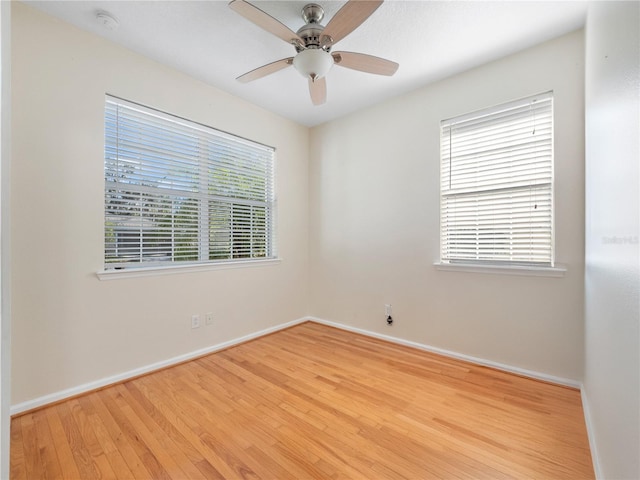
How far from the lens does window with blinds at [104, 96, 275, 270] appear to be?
226 cm

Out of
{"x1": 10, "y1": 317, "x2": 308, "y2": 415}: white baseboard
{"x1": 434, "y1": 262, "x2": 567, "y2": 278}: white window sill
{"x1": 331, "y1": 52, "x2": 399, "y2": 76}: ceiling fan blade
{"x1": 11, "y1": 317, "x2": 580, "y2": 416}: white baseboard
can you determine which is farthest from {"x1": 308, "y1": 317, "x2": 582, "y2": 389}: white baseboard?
{"x1": 331, "y1": 52, "x2": 399, "y2": 76}: ceiling fan blade

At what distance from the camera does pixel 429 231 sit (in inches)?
110

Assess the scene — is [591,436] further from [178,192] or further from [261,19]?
[178,192]

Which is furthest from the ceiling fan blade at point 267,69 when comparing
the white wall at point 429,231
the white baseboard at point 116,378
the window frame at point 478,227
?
the white baseboard at point 116,378

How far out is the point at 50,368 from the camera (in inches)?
75.5

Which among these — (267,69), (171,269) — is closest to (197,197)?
(171,269)

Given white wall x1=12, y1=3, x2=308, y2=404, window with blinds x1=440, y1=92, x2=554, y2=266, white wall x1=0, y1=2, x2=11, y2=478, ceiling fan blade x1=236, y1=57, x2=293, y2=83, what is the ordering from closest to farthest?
white wall x1=0, y1=2, x2=11, y2=478, white wall x1=12, y1=3, x2=308, y2=404, ceiling fan blade x1=236, y1=57, x2=293, y2=83, window with blinds x1=440, y1=92, x2=554, y2=266

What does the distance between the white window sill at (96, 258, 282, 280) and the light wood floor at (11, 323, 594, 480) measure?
2.80ft

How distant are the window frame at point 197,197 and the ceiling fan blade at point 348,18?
1638 mm

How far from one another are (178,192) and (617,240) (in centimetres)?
292

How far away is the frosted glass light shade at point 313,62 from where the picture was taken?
183cm

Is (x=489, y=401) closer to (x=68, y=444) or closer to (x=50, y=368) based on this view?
(x=68, y=444)

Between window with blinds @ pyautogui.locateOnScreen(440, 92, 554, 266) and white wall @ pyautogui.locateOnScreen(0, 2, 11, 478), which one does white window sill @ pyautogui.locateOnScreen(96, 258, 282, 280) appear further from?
window with blinds @ pyautogui.locateOnScreen(440, 92, 554, 266)

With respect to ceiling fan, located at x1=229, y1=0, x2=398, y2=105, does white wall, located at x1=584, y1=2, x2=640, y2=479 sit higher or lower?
lower
